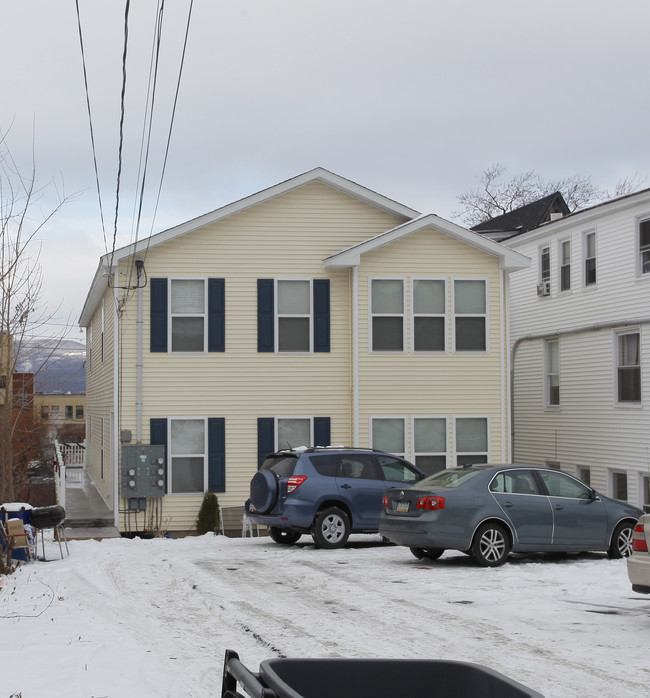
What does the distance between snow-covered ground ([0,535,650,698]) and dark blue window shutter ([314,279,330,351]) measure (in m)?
8.46

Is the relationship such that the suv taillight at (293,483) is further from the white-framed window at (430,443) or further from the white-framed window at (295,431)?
the white-framed window at (430,443)

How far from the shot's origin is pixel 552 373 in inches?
1106

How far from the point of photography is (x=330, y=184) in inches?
915

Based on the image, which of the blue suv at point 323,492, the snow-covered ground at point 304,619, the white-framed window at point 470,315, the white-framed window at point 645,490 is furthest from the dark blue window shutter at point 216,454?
the white-framed window at point 645,490

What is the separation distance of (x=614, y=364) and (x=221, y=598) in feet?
53.9

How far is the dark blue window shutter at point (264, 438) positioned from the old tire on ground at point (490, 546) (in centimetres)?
931

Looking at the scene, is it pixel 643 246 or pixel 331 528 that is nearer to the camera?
pixel 331 528

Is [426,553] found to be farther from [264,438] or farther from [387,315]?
[387,315]

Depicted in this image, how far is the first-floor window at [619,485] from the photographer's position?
24984mm

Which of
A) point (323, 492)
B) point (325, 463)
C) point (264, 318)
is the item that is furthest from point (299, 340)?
point (323, 492)

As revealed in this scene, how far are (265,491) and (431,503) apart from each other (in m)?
3.54

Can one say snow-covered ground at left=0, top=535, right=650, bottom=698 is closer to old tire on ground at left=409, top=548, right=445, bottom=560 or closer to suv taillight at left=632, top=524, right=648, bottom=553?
old tire on ground at left=409, top=548, right=445, bottom=560

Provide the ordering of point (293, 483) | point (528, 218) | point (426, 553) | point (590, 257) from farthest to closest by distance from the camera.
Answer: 1. point (528, 218)
2. point (590, 257)
3. point (293, 483)
4. point (426, 553)

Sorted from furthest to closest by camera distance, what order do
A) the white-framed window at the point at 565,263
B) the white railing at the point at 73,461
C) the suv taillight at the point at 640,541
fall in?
the white railing at the point at 73,461 < the white-framed window at the point at 565,263 < the suv taillight at the point at 640,541
